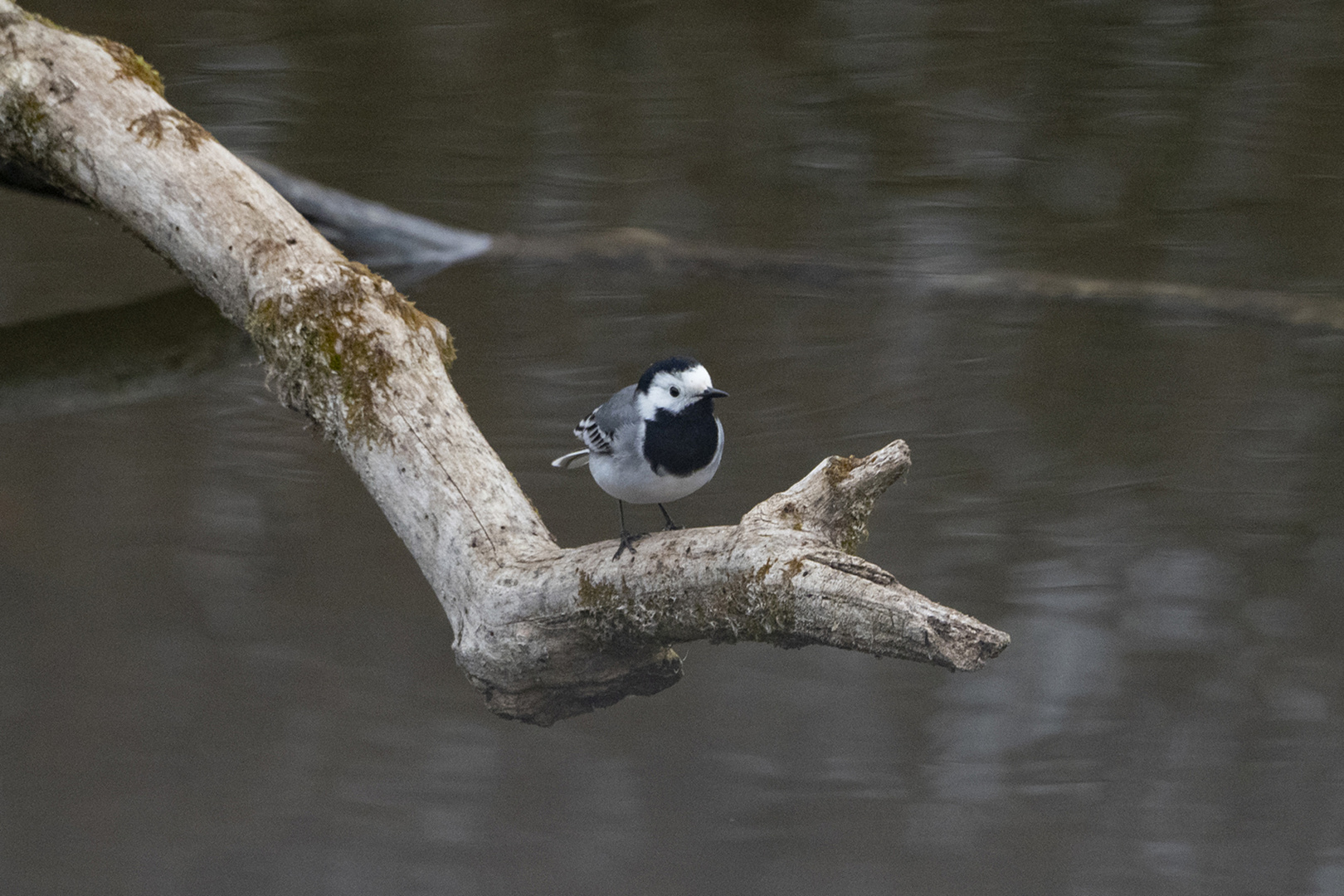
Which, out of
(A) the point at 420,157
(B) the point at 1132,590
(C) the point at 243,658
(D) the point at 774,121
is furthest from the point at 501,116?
(B) the point at 1132,590

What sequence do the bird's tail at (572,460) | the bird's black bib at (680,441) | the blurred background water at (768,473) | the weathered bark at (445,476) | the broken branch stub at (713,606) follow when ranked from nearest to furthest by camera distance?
the broken branch stub at (713,606) → the weathered bark at (445,476) → the bird's black bib at (680,441) → the bird's tail at (572,460) → the blurred background water at (768,473)

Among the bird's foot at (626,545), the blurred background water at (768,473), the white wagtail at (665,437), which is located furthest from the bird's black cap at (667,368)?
the blurred background water at (768,473)

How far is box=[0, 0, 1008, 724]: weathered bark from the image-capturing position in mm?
2736

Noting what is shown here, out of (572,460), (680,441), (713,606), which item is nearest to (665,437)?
(680,441)

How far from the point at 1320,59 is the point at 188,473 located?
739cm

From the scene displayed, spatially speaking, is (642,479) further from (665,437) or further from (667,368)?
(667,368)

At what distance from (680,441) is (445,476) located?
3.06 ft

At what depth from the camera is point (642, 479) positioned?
300 centimetres

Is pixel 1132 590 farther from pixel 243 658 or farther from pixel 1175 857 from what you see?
pixel 243 658

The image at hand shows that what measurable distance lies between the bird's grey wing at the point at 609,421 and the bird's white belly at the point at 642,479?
0.04 metres

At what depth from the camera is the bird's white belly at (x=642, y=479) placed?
9.80ft

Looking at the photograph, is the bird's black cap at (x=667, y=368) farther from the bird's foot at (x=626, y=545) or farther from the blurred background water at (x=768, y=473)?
the blurred background water at (x=768, y=473)

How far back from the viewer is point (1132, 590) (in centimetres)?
509

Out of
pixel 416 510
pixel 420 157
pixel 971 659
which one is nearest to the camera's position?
pixel 971 659
